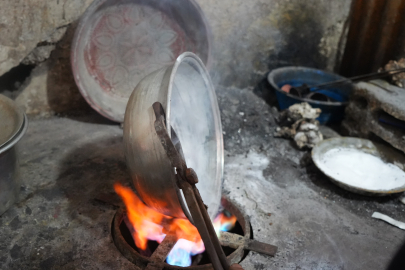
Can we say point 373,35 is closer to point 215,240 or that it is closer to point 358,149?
point 358,149

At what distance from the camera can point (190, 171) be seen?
150 centimetres

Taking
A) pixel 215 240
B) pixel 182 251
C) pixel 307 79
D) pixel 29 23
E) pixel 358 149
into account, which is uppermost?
pixel 29 23

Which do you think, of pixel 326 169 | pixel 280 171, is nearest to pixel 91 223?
pixel 280 171

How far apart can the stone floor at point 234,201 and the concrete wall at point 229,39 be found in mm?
521

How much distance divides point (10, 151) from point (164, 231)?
115cm

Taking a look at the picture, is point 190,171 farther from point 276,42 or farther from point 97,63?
point 276,42

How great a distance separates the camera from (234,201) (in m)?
2.63

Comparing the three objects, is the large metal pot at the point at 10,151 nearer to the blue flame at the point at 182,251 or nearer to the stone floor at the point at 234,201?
the stone floor at the point at 234,201

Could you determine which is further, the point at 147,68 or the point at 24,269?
the point at 147,68

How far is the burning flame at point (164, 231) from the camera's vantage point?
218cm

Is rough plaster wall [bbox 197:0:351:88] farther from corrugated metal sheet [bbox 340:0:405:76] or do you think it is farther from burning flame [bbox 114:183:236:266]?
burning flame [bbox 114:183:236:266]

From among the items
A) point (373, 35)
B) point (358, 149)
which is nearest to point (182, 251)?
point (358, 149)

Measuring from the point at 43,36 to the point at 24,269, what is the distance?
2357 mm

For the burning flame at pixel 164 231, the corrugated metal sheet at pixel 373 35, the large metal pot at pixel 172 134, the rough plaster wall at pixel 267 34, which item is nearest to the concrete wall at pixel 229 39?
the rough plaster wall at pixel 267 34
